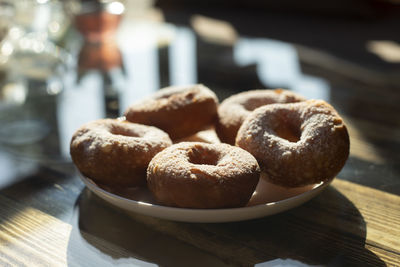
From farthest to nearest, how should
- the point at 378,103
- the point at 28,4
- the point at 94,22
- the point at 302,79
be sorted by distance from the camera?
the point at 94,22, the point at 28,4, the point at 302,79, the point at 378,103

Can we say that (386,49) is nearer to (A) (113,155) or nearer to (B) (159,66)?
(B) (159,66)

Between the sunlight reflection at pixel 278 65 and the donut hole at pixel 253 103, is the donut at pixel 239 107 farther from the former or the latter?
the sunlight reflection at pixel 278 65

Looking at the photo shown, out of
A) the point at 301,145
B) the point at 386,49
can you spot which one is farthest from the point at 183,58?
the point at 301,145

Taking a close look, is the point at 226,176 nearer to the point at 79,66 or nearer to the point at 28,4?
the point at 79,66

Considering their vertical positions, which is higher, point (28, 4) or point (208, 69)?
point (28, 4)

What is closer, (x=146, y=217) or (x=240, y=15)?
(x=146, y=217)

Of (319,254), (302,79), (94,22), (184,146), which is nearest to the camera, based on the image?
(319,254)

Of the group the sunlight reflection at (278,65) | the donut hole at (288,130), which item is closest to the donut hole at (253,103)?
the donut hole at (288,130)

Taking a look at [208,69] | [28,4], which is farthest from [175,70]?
[28,4]
